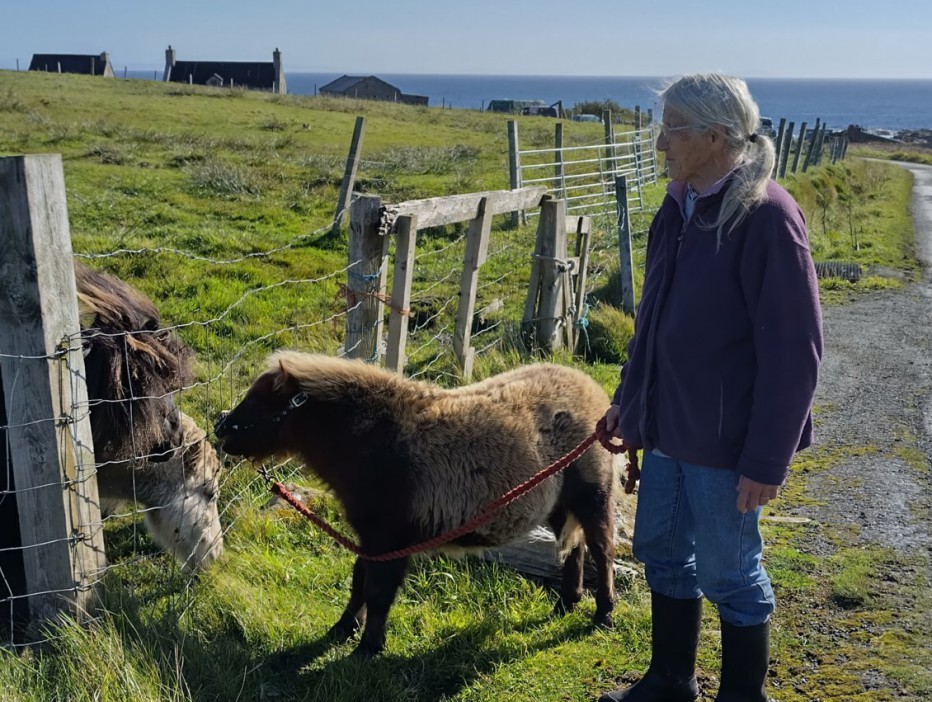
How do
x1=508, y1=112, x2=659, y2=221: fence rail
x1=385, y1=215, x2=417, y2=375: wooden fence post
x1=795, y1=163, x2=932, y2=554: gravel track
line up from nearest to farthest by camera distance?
x1=385, y1=215, x2=417, y2=375: wooden fence post, x1=795, y1=163, x2=932, y2=554: gravel track, x1=508, y1=112, x2=659, y2=221: fence rail

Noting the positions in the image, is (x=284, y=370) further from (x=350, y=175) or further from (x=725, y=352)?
(x=350, y=175)

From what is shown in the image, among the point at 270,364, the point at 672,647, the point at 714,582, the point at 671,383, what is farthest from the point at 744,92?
the point at 270,364

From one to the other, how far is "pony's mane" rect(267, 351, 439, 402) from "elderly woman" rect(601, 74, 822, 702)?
1307mm

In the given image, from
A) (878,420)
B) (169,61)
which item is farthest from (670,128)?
(169,61)

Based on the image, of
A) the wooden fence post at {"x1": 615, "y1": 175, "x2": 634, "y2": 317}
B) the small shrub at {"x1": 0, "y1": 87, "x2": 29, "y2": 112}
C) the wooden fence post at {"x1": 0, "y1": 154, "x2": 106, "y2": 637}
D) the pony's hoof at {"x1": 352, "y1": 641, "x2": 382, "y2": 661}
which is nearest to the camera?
the wooden fence post at {"x1": 0, "y1": 154, "x2": 106, "y2": 637}

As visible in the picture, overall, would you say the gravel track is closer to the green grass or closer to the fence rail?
the green grass

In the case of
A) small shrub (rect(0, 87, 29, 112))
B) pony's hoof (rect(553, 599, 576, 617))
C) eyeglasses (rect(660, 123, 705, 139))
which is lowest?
pony's hoof (rect(553, 599, 576, 617))

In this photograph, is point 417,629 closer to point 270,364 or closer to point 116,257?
point 270,364

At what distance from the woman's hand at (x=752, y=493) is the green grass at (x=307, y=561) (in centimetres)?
132

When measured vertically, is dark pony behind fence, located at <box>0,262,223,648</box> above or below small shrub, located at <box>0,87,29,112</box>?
below

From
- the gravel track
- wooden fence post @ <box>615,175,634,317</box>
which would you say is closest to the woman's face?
the gravel track

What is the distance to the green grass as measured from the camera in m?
3.64

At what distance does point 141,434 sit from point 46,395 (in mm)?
961

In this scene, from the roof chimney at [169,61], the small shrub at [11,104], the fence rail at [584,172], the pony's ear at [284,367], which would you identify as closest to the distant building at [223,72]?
the roof chimney at [169,61]
